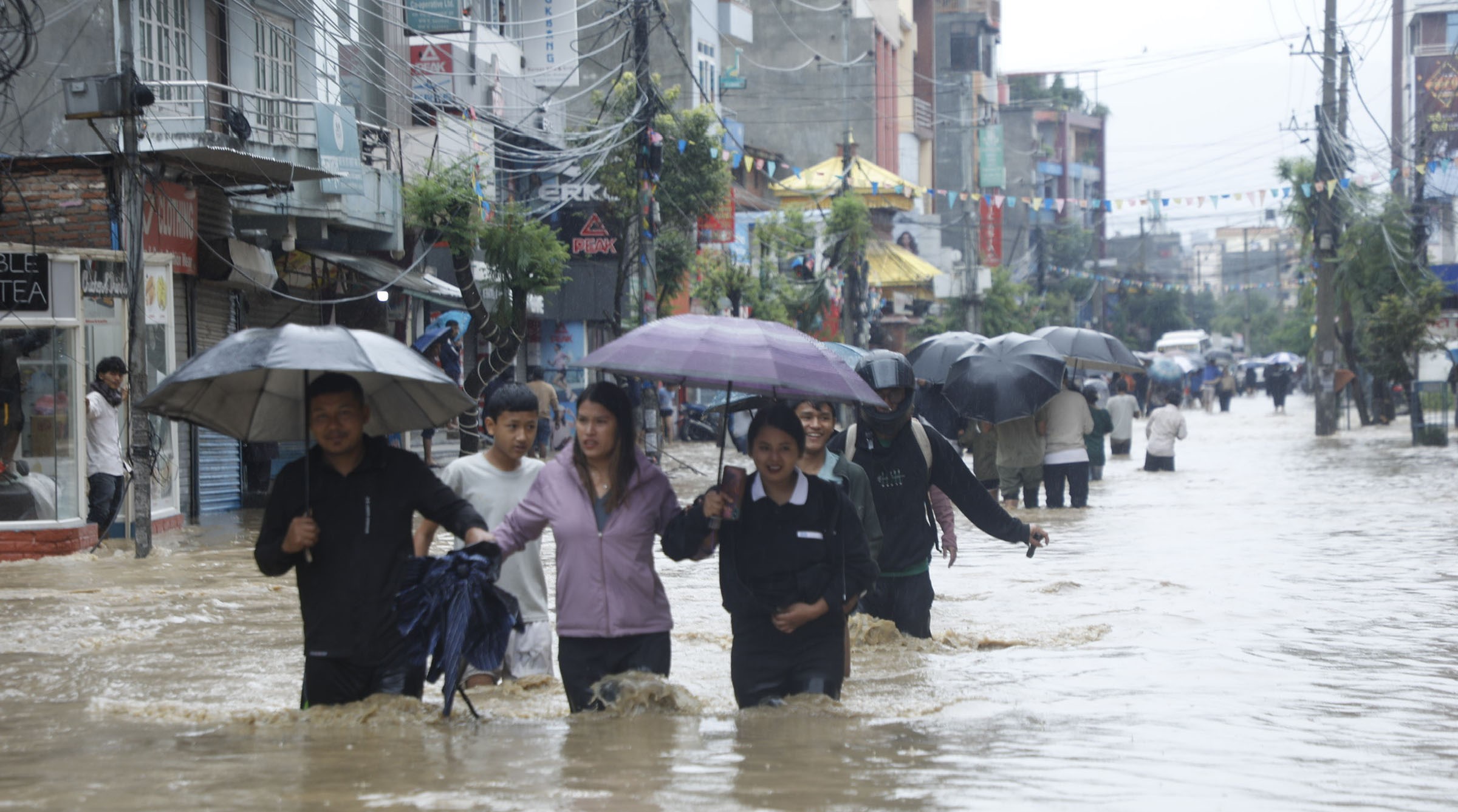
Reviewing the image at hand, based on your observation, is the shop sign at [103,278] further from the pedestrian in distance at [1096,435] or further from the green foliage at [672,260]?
the green foliage at [672,260]

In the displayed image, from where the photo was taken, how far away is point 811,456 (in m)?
7.11

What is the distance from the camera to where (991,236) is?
75812mm

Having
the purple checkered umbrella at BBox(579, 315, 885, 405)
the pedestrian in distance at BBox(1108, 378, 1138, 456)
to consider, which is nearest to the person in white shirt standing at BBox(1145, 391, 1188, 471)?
the pedestrian in distance at BBox(1108, 378, 1138, 456)

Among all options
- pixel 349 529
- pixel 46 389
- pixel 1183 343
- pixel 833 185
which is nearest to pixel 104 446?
pixel 46 389

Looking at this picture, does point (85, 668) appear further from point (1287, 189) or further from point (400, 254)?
point (1287, 189)

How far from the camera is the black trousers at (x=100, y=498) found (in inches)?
569

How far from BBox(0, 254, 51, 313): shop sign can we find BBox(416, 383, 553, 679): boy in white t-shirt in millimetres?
8533

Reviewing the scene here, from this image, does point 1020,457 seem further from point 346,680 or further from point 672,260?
point 672,260

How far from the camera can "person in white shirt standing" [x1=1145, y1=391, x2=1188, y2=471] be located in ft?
82.6

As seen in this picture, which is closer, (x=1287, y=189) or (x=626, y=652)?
(x=626, y=652)

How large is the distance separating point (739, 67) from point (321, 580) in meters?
55.2

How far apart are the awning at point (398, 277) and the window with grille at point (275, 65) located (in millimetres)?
1898

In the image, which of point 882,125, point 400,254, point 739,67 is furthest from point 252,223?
point 882,125

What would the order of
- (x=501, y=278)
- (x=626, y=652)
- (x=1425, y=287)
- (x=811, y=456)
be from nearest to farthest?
(x=626, y=652) < (x=811, y=456) < (x=501, y=278) < (x=1425, y=287)
